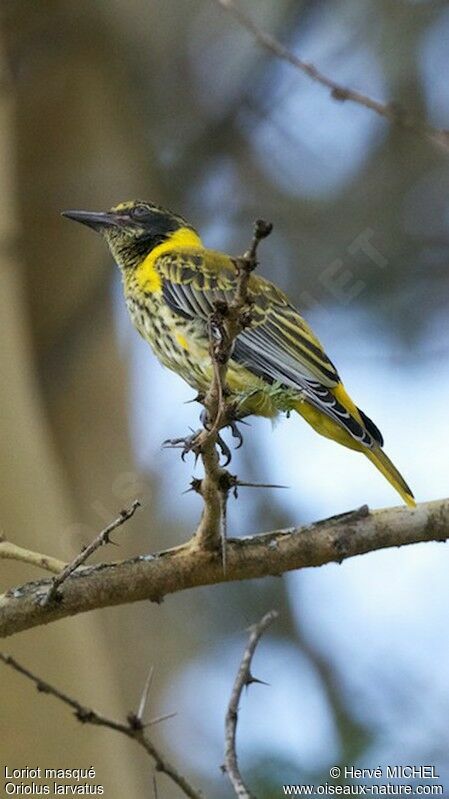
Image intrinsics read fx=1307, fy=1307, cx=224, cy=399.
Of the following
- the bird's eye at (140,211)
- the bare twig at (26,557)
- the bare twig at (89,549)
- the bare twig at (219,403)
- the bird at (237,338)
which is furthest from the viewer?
the bird's eye at (140,211)

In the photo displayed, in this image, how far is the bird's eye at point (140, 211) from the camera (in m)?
5.29

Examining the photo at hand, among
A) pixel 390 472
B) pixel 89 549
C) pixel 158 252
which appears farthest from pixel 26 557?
pixel 158 252

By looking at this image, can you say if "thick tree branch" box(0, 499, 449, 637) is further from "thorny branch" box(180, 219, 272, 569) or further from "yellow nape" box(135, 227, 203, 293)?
"yellow nape" box(135, 227, 203, 293)

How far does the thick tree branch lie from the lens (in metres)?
3.33

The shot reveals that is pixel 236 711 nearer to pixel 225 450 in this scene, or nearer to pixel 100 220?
pixel 225 450

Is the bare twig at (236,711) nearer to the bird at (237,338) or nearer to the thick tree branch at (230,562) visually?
the thick tree branch at (230,562)

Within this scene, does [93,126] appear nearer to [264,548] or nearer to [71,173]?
[71,173]

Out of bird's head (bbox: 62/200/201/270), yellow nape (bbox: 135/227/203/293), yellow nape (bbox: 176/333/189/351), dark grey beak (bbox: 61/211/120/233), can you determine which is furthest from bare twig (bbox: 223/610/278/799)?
dark grey beak (bbox: 61/211/120/233)

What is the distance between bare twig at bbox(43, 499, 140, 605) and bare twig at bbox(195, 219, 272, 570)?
25cm

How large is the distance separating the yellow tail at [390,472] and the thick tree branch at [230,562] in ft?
1.05

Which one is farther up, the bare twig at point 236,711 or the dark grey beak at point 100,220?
the dark grey beak at point 100,220

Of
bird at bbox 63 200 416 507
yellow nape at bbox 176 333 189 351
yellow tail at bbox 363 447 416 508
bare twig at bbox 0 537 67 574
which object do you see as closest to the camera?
bare twig at bbox 0 537 67 574

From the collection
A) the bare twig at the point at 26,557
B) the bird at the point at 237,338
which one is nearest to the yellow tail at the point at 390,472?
the bird at the point at 237,338

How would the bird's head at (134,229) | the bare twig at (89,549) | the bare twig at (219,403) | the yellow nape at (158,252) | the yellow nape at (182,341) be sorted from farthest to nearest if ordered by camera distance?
1. the bird's head at (134,229)
2. the yellow nape at (158,252)
3. the yellow nape at (182,341)
4. the bare twig at (89,549)
5. the bare twig at (219,403)
